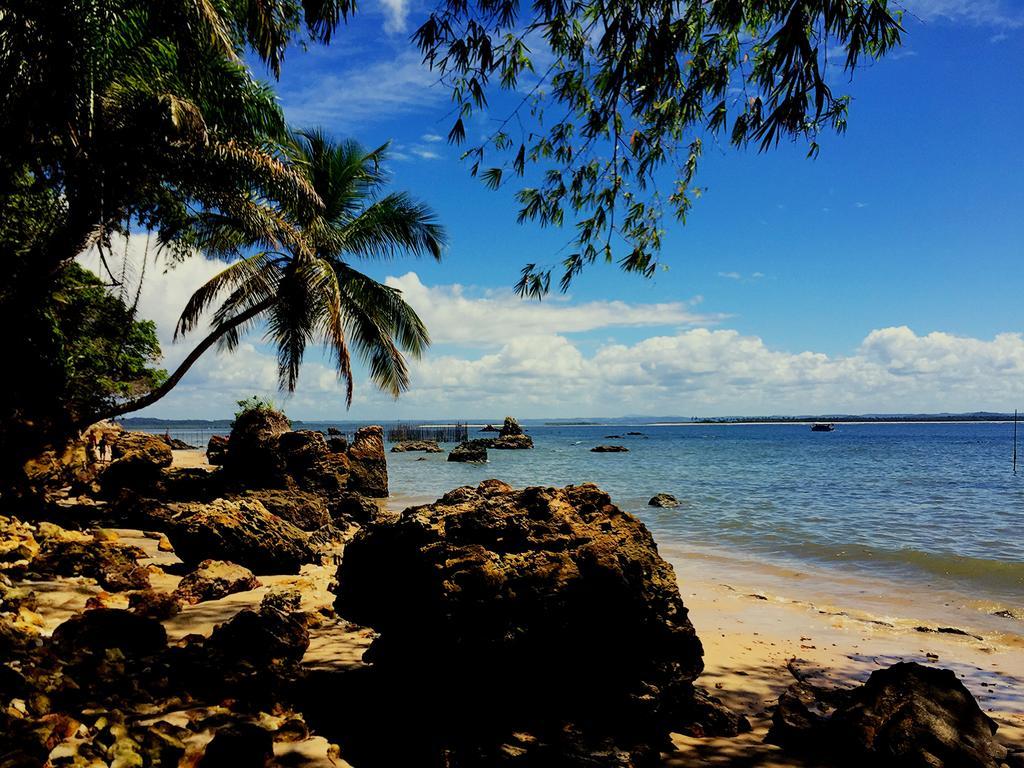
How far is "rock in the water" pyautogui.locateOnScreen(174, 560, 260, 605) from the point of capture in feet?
18.4

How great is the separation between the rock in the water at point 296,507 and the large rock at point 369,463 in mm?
6283

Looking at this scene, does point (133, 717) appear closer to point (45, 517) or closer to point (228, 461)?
point (45, 517)

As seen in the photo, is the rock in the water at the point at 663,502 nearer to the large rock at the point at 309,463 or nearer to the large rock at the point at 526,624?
the large rock at the point at 309,463

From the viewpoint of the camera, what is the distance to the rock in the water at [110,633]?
3736mm

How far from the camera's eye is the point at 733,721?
369 cm

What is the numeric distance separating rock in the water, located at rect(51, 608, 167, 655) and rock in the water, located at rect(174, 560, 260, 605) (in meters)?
1.59

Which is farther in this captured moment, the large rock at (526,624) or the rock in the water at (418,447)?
the rock in the water at (418,447)

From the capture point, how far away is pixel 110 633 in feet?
12.6

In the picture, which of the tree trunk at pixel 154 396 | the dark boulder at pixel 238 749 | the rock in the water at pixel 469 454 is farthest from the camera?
the rock in the water at pixel 469 454

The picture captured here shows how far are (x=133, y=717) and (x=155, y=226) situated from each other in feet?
32.8

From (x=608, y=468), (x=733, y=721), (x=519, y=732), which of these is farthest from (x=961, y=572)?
(x=608, y=468)

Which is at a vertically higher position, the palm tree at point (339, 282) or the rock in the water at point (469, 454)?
the palm tree at point (339, 282)

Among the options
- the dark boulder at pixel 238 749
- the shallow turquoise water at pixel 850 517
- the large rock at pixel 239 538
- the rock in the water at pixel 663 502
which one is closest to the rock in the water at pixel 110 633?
the dark boulder at pixel 238 749

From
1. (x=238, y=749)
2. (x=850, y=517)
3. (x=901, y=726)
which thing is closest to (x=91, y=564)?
(x=238, y=749)
